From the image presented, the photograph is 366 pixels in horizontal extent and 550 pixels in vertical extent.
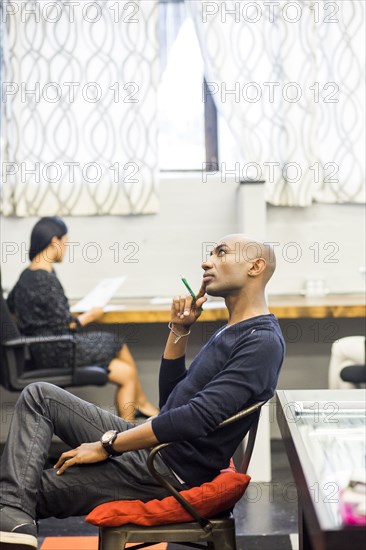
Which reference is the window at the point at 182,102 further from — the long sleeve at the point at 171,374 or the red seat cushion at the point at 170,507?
the red seat cushion at the point at 170,507

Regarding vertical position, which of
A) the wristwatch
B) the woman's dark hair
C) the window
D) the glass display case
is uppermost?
the window

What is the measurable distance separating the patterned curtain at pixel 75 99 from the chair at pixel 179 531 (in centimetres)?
285

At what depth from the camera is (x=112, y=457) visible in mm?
2260

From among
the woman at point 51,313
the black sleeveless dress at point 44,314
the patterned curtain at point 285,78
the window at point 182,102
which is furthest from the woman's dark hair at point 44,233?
the patterned curtain at point 285,78

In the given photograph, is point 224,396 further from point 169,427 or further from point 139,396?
point 139,396

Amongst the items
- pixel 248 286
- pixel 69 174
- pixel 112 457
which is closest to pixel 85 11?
pixel 69 174

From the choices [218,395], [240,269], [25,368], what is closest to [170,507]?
[218,395]

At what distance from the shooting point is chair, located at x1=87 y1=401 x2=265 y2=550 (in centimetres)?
211

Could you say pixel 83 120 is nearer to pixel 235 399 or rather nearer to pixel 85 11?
pixel 85 11

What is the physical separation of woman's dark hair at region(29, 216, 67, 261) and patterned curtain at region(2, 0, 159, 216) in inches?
26.3

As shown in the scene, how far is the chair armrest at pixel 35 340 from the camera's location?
383 centimetres

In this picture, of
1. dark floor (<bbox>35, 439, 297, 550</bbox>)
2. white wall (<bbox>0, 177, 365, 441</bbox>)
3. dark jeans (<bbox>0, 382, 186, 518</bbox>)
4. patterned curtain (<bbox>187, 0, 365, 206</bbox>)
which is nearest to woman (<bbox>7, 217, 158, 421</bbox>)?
white wall (<bbox>0, 177, 365, 441</bbox>)

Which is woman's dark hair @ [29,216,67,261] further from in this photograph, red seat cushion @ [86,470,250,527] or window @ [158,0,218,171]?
red seat cushion @ [86,470,250,527]

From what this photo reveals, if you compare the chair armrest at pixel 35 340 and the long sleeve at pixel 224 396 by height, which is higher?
the long sleeve at pixel 224 396
